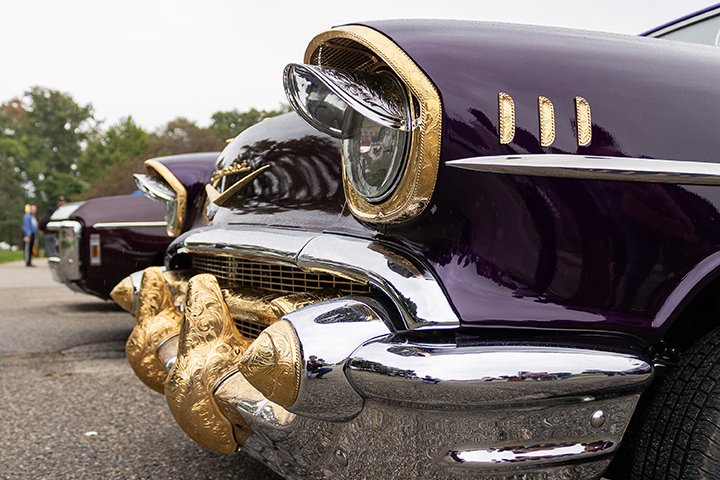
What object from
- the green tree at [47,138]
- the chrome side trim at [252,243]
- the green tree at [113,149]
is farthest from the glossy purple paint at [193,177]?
the green tree at [47,138]

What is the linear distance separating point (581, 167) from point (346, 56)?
1.59ft

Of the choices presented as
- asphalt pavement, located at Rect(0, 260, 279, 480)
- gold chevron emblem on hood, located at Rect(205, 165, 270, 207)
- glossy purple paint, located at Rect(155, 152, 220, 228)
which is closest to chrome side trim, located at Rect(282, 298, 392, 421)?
gold chevron emblem on hood, located at Rect(205, 165, 270, 207)

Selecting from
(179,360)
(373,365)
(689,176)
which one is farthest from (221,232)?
(689,176)

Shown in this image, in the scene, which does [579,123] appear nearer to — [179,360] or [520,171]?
[520,171]

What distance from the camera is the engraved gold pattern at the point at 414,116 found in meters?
1.18

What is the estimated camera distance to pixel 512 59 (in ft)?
4.10

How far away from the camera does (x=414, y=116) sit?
1198 millimetres

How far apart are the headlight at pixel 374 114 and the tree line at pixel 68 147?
860 inches

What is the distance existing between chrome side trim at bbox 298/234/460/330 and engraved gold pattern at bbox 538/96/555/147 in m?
0.30

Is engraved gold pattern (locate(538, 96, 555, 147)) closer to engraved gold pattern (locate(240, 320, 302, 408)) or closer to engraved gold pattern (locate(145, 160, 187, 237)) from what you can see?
engraved gold pattern (locate(240, 320, 302, 408))

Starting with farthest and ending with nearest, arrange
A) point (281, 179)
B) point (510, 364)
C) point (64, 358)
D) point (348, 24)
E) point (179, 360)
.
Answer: point (64, 358) → point (281, 179) → point (179, 360) → point (348, 24) → point (510, 364)

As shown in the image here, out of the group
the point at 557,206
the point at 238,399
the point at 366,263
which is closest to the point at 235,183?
the point at 238,399

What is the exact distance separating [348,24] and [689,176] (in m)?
0.67

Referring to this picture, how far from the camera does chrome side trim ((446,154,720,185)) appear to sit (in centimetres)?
116
